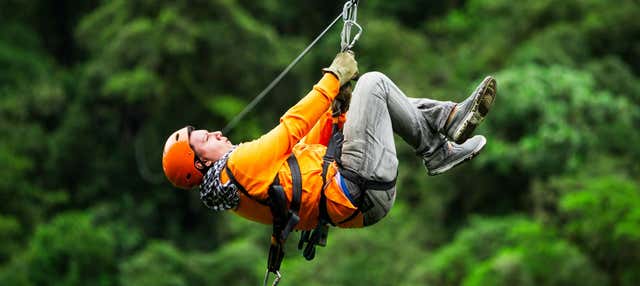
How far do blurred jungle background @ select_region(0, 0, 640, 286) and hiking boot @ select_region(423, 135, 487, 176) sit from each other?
834cm

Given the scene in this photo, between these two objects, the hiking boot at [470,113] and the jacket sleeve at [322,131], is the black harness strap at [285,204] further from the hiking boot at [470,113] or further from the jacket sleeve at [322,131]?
the hiking boot at [470,113]

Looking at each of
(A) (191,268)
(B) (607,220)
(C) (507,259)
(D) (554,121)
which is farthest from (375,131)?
(A) (191,268)

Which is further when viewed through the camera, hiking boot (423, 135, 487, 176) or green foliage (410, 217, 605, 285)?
green foliage (410, 217, 605, 285)

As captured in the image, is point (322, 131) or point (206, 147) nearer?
point (206, 147)

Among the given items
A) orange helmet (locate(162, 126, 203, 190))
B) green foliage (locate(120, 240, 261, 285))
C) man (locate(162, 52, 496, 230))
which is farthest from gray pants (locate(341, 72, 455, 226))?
green foliage (locate(120, 240, 261, 285))

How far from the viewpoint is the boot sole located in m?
5.48

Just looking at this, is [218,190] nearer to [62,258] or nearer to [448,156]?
[448,156]

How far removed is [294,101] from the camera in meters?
19.2

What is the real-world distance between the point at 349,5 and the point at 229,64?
13727 mm

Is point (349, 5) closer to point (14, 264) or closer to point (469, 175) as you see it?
point (469, 175)

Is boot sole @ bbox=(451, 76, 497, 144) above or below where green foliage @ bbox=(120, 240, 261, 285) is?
below

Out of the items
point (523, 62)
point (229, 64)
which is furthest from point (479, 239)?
point (229, 64)

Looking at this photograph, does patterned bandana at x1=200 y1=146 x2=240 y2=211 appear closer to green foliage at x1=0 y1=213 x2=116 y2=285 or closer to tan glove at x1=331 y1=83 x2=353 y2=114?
tan glove at x1=331 y1=83 x2=353 y2=114

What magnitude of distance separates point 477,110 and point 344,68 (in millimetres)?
613
